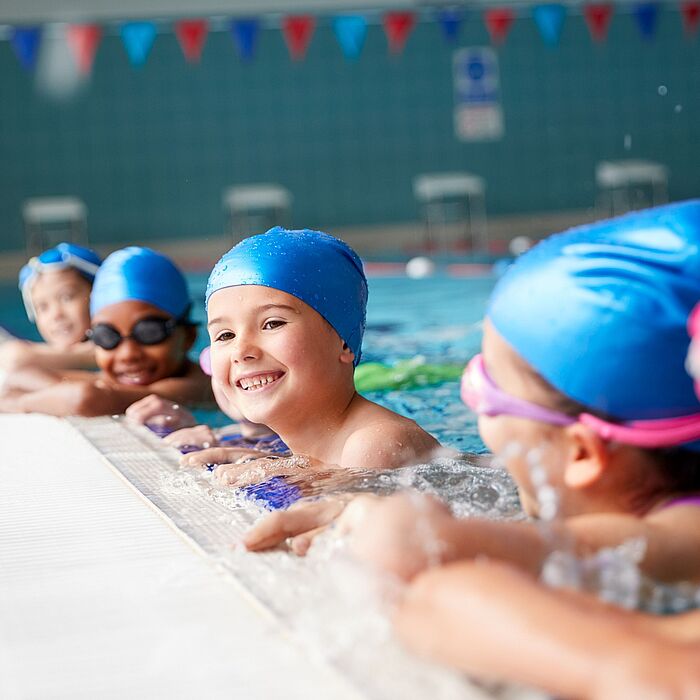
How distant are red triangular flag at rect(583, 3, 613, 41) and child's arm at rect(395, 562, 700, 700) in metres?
14.4

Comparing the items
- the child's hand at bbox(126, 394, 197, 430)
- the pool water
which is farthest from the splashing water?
the child's hand at bbox(126, 394, 197, 430)

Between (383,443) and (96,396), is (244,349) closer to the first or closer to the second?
(383,443)

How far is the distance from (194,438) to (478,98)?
41.7ft

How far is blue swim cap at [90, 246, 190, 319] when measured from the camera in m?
3.99

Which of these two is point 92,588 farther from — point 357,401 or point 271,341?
point 357,401

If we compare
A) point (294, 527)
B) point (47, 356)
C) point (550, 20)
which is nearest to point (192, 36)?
point (550, 20)

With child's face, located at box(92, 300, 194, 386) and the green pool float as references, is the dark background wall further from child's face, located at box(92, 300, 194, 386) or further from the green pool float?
child's face, located at box(92, 300, 194, 386)

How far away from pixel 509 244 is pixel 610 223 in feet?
41.7

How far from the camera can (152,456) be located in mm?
2924

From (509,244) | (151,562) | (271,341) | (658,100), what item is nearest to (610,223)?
(151,562)

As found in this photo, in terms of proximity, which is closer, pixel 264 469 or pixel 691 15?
pixel 264 469

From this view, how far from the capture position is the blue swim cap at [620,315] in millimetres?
1364

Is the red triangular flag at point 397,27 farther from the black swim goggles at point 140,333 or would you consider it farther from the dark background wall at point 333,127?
the black swim goggles at point 140,333

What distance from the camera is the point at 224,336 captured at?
8.17 feet
